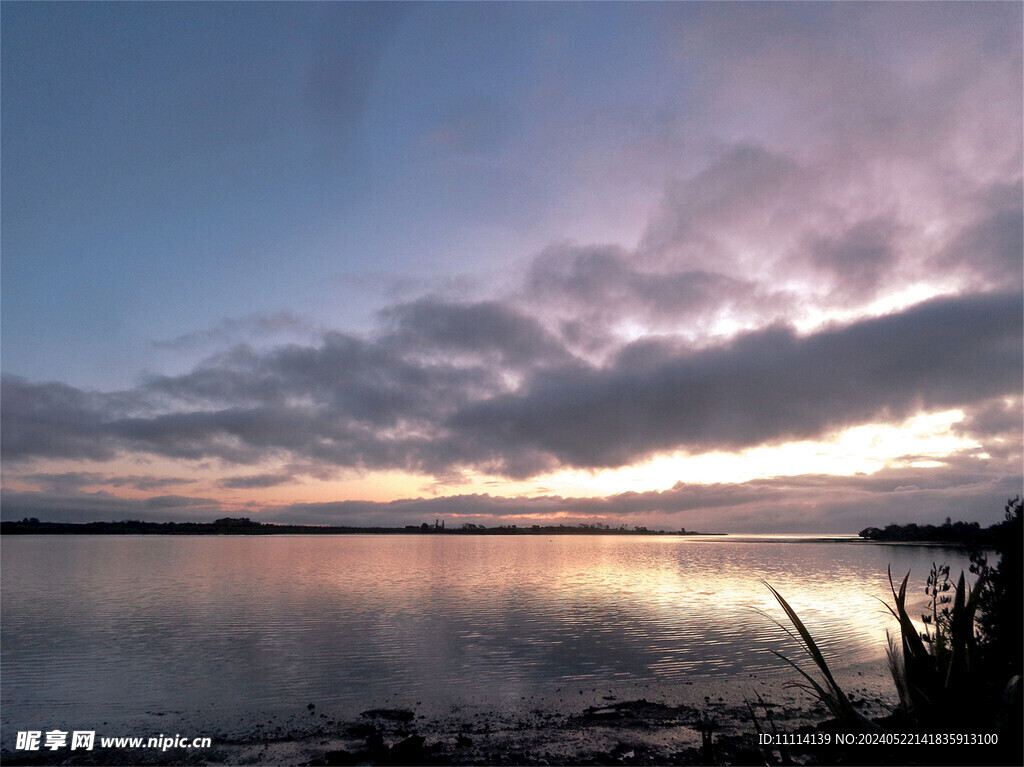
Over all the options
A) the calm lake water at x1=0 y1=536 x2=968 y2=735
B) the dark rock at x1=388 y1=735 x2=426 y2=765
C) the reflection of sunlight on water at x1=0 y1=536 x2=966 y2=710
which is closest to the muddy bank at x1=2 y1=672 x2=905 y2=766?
the dark rock at x1=388 y1=735 x2=426 y2=765

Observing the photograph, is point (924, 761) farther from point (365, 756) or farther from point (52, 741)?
point (52, 741)

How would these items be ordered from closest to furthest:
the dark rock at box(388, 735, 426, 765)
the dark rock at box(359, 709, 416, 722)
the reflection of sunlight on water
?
1. the dark rock at box(388, 735, 426, 765)
2. the dark rock at box(359, 709, 416, 722)
3. the reflection of sunlight on water

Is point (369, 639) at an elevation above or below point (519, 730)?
below

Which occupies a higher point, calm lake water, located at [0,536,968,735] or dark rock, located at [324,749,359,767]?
dark rock, located at [324,749,359,767]

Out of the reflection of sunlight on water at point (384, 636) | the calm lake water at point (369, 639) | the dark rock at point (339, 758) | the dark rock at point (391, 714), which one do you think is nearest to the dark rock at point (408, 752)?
the dark rock at point (339, 758)

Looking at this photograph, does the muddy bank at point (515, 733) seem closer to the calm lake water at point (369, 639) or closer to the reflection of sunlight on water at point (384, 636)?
the calm lake water at point (369, 639)

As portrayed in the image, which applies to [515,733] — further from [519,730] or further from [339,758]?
[339,758]

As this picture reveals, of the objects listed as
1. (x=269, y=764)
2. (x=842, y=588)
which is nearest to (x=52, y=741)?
(x=269, y=764)

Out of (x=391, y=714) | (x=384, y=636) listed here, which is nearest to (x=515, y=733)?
(x=391, y=714)

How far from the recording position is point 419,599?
148ft

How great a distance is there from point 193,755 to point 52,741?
4.93 metres

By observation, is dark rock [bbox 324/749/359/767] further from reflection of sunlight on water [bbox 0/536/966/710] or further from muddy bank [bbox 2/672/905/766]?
reflection of sunlight on water [bbox 0/536/966/710]

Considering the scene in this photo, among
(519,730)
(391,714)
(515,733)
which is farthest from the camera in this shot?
(391,714)

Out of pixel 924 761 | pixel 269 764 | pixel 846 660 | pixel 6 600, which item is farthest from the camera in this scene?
pixel 6 600
